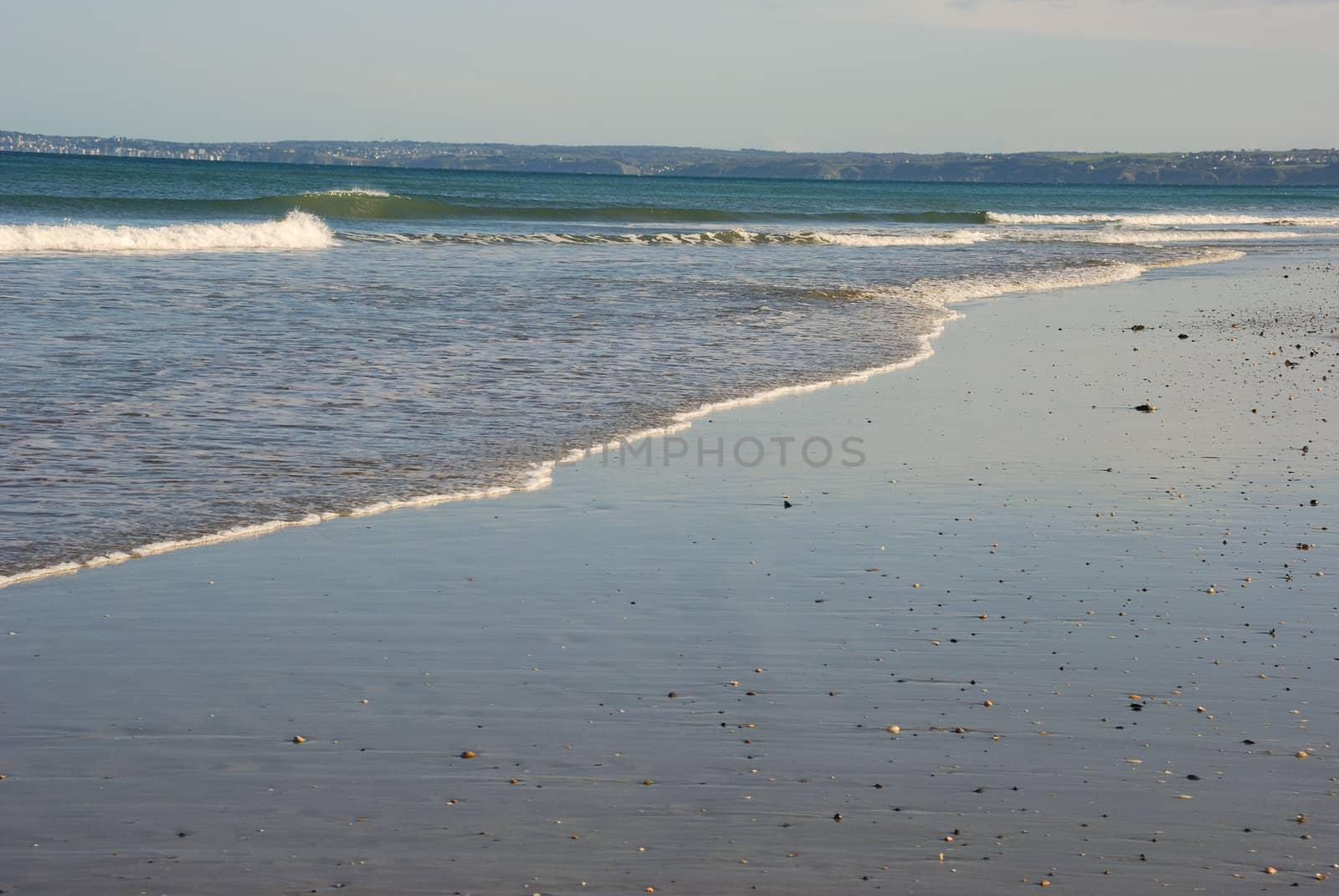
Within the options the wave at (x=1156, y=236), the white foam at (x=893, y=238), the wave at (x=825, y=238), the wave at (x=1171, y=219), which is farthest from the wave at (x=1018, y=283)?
the wave at (x=1171, y=219)

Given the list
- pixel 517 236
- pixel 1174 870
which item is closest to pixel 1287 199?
pixel 517 236

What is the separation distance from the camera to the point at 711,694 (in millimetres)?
5062

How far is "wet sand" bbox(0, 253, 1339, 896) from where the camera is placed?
12.7 ft

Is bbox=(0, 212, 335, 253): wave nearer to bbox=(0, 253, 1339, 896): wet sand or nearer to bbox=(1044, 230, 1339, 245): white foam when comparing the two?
bbox=(0, 253, 1339, 896): wet sand

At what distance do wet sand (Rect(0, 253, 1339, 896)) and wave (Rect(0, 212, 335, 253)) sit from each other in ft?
73.2

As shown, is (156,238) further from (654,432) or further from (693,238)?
(654,432)

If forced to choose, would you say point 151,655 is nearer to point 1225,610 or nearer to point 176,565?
point 176,565

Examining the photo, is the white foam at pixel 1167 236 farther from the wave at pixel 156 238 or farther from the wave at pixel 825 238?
the wave at pixel 156 238

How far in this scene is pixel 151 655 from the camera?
17.4 feet

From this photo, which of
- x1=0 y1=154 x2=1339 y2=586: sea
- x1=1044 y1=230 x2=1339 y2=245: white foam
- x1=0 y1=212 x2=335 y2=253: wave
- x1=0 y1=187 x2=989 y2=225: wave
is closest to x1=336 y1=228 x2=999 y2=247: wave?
x1=0 y1=154 x2=1339 y2=586: sea

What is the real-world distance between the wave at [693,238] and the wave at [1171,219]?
1926 centimetres

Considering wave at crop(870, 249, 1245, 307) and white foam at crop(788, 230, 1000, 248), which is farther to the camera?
white foam at crop(788, 230, 1000, 248)

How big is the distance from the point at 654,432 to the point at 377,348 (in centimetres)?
489
